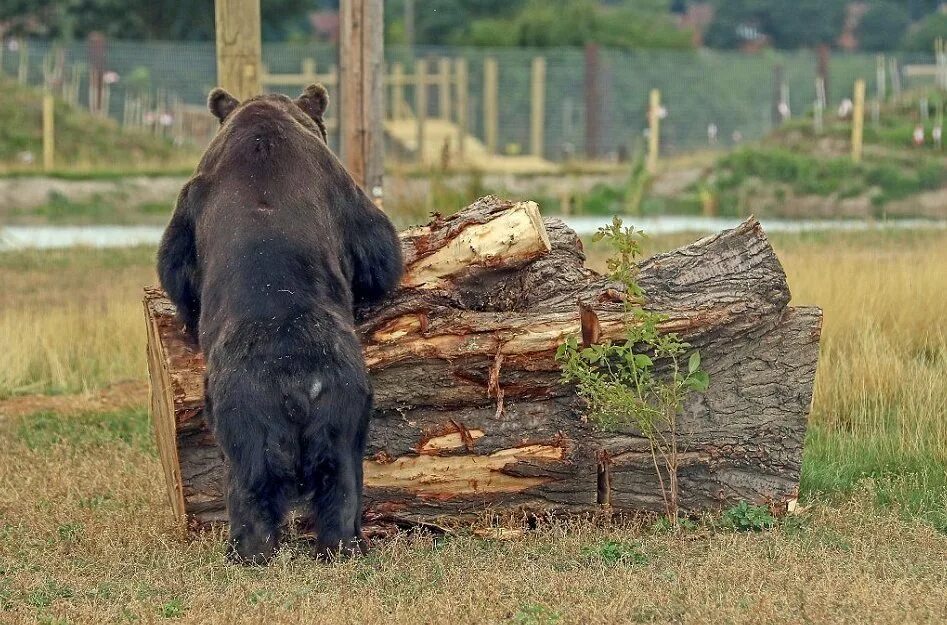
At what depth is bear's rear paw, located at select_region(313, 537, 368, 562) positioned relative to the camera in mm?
6398

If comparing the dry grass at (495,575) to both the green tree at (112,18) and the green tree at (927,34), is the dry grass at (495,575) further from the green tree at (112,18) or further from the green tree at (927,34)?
the green tree at (927,34)

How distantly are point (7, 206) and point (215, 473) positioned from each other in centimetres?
A: 2064

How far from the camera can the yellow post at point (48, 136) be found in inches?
1193

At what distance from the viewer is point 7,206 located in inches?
1040

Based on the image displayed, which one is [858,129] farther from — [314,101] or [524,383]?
[524,383]

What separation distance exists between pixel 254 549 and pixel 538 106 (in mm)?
30481

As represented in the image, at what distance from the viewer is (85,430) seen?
10023 mm

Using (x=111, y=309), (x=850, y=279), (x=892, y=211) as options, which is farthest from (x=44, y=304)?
(x=892, y=211)

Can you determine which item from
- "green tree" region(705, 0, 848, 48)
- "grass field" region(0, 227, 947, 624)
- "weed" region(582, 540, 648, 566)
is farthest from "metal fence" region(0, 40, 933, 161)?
"green tree" region(705, 0, 848, 48)

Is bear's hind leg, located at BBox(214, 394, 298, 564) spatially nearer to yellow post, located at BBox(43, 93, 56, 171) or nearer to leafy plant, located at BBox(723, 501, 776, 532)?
leafy plant, located at BBox(723, 501, 776, 532)

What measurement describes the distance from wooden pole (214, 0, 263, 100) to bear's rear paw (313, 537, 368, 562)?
4.96 m

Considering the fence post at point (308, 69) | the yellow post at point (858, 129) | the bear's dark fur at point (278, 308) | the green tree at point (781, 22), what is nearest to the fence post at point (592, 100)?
the fence post at point (308, 69)

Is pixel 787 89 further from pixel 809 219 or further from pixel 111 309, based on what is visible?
pixel 111 309

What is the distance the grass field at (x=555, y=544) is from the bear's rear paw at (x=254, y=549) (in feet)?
0.41
